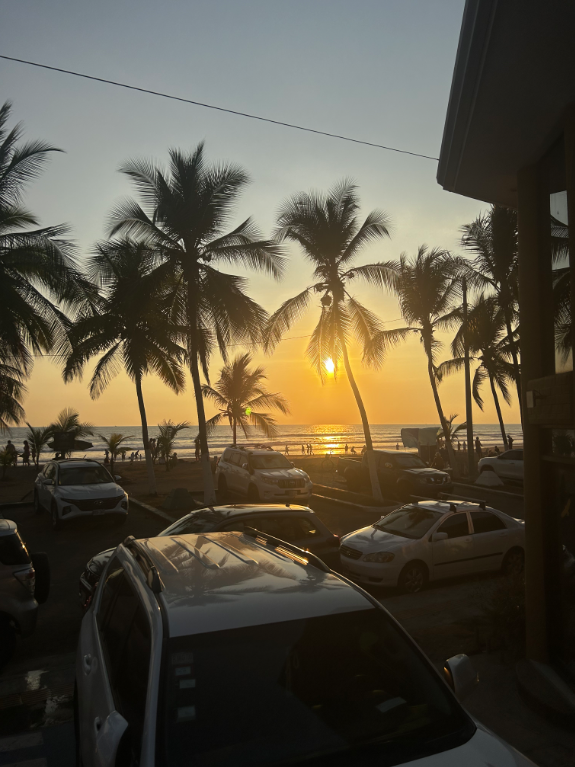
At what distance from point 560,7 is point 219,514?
670 cm

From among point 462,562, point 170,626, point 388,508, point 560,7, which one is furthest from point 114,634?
point 388,508

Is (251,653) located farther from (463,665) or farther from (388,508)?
(388,508)

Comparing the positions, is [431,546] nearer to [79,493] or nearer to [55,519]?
[79,493]

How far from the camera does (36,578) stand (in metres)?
6.62

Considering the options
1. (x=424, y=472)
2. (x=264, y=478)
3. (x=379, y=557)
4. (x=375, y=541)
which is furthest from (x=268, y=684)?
(x=424, y=472)

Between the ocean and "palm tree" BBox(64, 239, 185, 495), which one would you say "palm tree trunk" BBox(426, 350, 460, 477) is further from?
the ocean

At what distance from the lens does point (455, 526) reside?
10.3m

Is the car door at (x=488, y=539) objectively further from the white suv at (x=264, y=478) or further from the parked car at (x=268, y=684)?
the white suv at (x=264, y=478)

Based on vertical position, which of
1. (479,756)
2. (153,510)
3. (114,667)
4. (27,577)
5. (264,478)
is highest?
(114,667)

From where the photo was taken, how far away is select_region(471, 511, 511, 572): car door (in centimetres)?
1030

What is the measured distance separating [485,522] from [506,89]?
7834 mm

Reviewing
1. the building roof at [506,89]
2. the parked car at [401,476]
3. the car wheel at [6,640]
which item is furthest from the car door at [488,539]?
the parked car at [401,476]

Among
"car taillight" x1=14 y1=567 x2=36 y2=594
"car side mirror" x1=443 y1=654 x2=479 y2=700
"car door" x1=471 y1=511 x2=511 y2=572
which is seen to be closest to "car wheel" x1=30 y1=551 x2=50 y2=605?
"car taillight" x1=14 y1=567 x2=36 y2=594

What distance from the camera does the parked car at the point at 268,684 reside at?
244 centimetres
